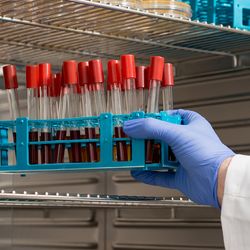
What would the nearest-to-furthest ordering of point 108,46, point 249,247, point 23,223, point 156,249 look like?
point 249,247 < point 108,46 < point 156,249 < point 23,223

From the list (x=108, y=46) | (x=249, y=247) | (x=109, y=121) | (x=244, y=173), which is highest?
(x=108, y=46)

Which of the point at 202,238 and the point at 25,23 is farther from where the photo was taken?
the point at 202,238

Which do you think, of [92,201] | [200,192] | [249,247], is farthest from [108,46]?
[249,247]

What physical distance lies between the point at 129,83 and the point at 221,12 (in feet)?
1.38

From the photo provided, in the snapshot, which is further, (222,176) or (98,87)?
(98,87)

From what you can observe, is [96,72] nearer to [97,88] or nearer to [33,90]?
[97,88]

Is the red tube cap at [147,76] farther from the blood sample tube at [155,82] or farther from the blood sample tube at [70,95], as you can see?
the blood sample tube at [70,95]

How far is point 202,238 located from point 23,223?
72 centimetres

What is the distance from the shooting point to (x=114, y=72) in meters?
1.96

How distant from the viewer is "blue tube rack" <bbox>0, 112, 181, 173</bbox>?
1866mm

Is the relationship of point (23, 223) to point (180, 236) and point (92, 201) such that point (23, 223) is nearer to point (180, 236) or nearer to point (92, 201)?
point (180, 236)

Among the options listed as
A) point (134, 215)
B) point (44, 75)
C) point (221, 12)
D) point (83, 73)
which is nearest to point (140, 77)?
point (83, 73)

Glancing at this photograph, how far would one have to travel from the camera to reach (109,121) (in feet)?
6.19

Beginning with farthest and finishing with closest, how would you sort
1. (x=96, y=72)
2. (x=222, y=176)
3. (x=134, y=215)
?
(x=134, y=215)
(x=96, y=72)
(x=222, y=176)
